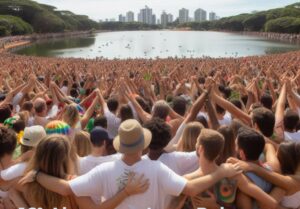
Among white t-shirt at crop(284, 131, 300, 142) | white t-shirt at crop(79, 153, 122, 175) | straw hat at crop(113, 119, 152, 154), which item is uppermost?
straw hat at crop(113, 119, 152, 154)

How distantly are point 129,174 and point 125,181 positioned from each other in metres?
0.08

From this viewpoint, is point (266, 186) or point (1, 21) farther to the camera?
point (1, 21)

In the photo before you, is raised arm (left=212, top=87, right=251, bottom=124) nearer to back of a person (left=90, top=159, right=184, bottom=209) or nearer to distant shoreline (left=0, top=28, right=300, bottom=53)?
back of a person (left=90, top=159, right=184, bottom=209)

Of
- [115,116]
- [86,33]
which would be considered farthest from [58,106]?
[86,33]

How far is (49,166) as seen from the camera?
12.5 feet

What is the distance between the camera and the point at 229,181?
378cm

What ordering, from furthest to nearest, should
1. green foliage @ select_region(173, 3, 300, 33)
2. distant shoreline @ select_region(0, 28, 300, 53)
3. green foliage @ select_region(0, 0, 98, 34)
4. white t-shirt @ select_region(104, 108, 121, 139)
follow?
green foliage @ select_region(0, 0, 98, 34) → green foliage @ select_region(173, 3, 300, 33) → distant shoreline @ select_region(0, 28, 300, 53) → white t-shirt @ select_region(104, 108, 121, 139)

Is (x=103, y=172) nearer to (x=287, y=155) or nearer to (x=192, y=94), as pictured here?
(x=287, y=155)

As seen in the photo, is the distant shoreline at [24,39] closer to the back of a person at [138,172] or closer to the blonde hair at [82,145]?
the blonde hair at [82,145]

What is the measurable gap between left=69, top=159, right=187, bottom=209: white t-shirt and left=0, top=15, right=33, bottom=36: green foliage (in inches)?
3954

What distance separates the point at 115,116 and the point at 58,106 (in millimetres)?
1889

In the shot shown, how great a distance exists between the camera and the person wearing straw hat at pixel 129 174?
12.0 feet

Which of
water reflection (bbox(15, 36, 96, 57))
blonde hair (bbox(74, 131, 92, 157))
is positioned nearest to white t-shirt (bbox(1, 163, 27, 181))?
blonde hair (bbox(74, 131, 92, 157))

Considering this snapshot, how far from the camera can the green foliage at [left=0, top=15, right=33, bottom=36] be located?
98225 mm
